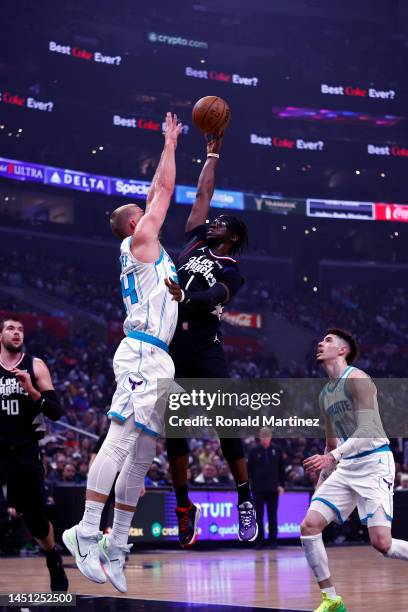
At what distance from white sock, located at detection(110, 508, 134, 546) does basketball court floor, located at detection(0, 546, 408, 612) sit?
96 cm

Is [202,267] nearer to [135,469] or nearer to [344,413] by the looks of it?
[135,469]

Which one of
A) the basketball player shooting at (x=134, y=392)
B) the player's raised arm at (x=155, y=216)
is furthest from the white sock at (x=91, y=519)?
the player's raised arm at (x=155, y=216)

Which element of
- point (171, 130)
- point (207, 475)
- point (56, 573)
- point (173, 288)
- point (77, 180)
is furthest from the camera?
point (77, 180)

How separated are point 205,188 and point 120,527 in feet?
9.14

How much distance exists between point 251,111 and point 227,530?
3379 centimetres

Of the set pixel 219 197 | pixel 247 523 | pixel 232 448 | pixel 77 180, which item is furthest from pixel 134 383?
pixel 219 197

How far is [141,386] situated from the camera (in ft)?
20.8

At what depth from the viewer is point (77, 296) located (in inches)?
1427

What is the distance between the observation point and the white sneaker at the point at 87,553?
6152 millimetres

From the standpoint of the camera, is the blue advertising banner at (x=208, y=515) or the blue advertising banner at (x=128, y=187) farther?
the blue advertising banner at (x=128, y=187)

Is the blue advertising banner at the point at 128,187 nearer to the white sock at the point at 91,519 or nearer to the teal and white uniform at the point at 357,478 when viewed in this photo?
the teal and white uniform at the point at 357,478

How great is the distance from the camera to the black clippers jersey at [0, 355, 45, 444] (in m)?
8.66

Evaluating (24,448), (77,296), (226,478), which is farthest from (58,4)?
(24,448)

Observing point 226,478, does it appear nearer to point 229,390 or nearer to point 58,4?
point 229,390
